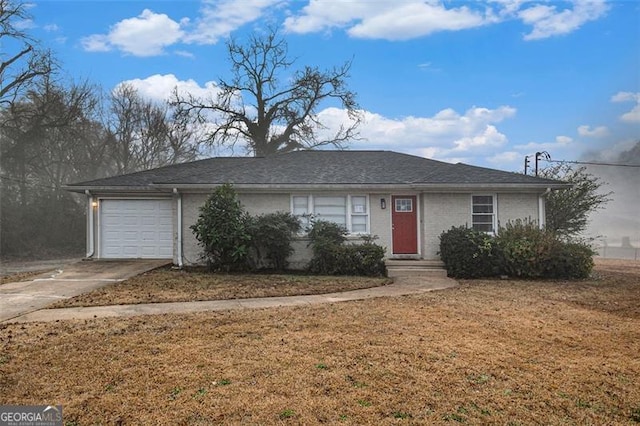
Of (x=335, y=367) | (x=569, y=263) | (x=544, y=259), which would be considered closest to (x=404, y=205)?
(x=544, y=259)

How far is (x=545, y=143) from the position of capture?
97.2 feet

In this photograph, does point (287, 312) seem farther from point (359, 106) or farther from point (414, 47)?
point (359, 106)

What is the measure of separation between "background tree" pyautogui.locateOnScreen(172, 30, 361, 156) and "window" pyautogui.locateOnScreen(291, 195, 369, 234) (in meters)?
18.6

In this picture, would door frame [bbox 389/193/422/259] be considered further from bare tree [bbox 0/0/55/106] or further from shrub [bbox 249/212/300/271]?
bare tree [bbox 0/0/55/106]

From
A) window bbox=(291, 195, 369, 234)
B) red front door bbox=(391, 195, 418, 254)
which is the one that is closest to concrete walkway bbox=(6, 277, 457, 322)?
red front door bbox=(391, 195, 418, 254)

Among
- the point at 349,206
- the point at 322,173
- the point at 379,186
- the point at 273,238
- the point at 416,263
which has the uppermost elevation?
the point at 322,173

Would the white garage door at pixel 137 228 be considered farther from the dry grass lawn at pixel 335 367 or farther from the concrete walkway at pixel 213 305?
the dry grass lawn at pixel 335 367

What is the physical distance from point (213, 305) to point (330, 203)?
644cm

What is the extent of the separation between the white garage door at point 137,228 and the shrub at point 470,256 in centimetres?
934

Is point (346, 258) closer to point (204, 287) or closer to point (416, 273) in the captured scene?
point (416, 273)

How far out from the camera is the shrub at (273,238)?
11.9 metres

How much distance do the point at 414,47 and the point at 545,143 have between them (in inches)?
713

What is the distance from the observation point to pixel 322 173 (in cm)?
1423

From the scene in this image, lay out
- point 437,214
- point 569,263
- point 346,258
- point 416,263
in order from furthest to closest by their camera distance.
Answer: point 437,214 < point 416,263 < point 346,258 < point 569,263
